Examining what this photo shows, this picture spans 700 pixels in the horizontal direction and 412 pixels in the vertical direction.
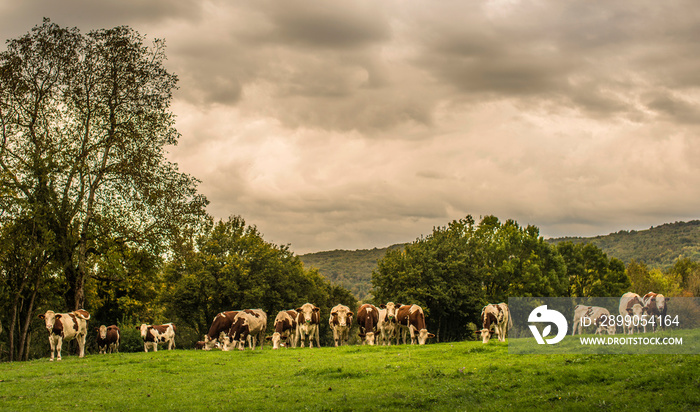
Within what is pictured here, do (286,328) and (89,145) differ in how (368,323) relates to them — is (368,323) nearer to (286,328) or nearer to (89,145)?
(286,328)

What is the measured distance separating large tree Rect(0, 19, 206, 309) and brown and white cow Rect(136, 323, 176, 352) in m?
5.25

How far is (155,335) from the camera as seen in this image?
36.9m

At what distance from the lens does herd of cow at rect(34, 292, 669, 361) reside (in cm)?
3158

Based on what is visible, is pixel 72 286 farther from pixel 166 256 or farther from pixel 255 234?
pixel 255 234

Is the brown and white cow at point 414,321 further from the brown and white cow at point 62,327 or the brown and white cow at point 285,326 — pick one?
the brown and white cow at point 62,327

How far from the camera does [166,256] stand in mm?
35688

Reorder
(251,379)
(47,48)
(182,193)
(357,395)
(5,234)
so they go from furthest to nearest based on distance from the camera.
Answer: (182,193) < (47,48) < (5,234) < (251,379) < (357,395)

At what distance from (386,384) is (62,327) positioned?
18737 millimetres

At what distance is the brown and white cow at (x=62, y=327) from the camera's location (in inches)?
1019

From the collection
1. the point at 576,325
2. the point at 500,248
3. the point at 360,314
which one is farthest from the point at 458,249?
the point at 360,314

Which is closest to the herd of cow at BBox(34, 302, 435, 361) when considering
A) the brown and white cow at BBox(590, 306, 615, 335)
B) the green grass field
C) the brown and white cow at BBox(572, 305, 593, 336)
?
the green grass field

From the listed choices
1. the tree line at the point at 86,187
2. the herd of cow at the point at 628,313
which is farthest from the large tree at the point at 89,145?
the herd of cow at the point at 628,313

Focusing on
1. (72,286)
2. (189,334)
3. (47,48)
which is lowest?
(189,334)

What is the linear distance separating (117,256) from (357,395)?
80.4 feet
